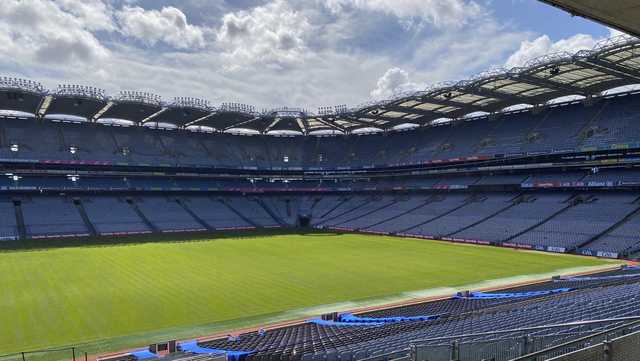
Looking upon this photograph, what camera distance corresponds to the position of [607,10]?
8.38m

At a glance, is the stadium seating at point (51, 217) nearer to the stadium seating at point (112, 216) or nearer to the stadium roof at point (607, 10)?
the stadium seating at point (112, 216)

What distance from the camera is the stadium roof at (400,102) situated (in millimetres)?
42812

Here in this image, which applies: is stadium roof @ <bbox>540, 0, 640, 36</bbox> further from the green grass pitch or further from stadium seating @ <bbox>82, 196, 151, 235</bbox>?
stadium seating @ <bbox>82, 196, 151, 235</bbox>

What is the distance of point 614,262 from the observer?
36594mm

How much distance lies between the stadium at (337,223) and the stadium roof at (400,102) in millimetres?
364

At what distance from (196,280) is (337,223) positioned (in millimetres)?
43912

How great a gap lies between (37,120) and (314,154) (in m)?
47.3

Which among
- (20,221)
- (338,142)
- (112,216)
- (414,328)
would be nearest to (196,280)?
(414,328)

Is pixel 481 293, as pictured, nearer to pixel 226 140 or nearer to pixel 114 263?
pixel 114 263

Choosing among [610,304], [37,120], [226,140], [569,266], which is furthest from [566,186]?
[37,120]

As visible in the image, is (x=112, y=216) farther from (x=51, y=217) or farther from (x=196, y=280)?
(x=196, y=280)

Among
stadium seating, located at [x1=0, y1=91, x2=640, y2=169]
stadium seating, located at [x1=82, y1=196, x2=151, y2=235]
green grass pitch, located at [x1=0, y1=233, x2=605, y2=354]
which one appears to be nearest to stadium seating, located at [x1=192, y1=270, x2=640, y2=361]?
green grass pitch, located at [x1=0, y1=233, x2=605, y2=354]

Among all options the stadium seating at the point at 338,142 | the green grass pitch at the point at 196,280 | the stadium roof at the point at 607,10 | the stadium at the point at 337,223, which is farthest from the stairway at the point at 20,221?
the stadium roof at the point at 607,10

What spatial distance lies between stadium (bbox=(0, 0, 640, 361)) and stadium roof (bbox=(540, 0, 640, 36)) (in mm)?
72
